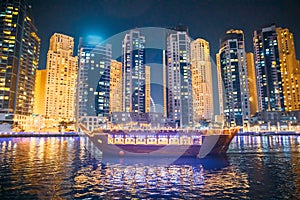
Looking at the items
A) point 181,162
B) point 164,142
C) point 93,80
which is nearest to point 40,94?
point 93,80

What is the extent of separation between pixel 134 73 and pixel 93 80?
34.1 metres

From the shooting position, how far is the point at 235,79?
155625 millimetres

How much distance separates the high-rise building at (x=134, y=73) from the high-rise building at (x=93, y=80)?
1606 cm

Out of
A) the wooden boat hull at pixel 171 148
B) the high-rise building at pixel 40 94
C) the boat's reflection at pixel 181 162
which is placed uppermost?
the high-rise building at pixel 40 94

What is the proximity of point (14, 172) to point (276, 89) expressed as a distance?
181m

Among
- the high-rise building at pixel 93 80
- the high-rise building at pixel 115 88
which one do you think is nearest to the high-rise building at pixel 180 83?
the high-rise building at pixel 93 80

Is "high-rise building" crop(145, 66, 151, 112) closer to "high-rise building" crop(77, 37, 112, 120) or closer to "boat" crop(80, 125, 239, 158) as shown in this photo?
"high-rise building" crop(77, 37, 112, 120)

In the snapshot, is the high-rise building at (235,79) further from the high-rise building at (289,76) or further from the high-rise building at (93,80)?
the high-rise building at (93,80)

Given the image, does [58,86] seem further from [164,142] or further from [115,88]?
[164,142]

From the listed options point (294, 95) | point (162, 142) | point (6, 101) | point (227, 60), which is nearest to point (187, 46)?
point (227, 60)

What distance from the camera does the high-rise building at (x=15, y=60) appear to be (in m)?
113

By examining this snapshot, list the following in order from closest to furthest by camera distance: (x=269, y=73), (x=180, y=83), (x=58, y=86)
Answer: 1. (x=180, y=83)
2. (x=269, y=73)
3. (x=58, y=86)

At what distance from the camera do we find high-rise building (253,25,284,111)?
527 ft

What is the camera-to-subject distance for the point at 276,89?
160375 mm
